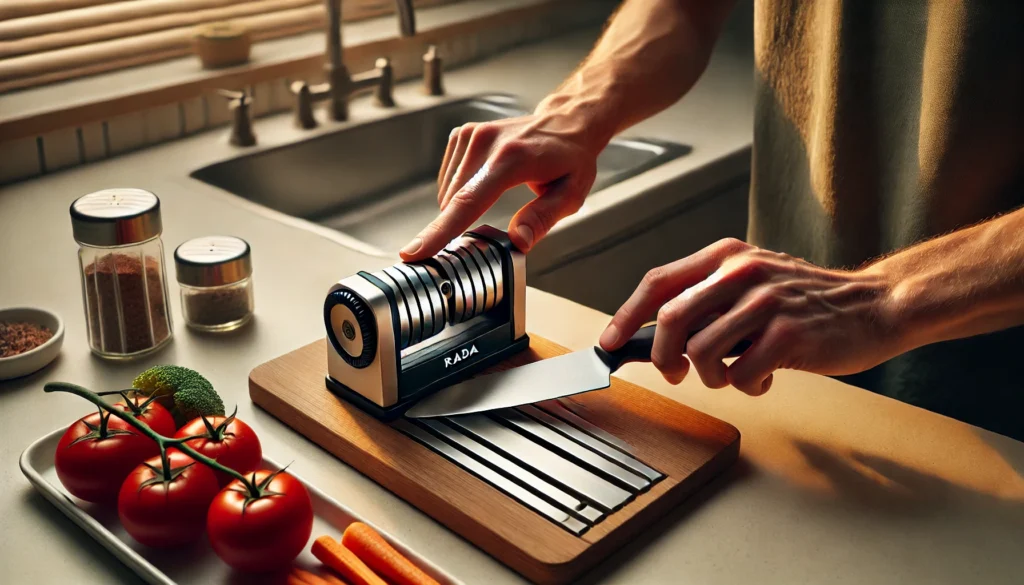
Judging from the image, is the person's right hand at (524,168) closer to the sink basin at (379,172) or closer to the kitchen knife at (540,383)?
the kitchen knife at (540,383)

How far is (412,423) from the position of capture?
961 millimetres

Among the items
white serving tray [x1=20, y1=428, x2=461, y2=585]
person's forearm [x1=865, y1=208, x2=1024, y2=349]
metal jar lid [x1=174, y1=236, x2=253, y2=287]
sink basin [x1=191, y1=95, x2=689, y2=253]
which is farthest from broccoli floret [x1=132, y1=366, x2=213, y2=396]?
sink basin [x1=191, y1=95, x2=689, y2=253]

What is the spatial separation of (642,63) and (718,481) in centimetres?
60

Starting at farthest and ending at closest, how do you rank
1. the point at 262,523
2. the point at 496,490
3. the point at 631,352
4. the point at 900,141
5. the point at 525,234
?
the point at 900,141
the point at 525,234
the point at 631,352
the point at 496,490
the point at 262,523

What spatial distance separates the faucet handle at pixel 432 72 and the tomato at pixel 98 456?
52.5 inches

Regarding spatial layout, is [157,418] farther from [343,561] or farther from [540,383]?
[540,383]

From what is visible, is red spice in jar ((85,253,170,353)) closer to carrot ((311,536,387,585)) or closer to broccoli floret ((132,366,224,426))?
broccoli floret ((132,366,224,426))

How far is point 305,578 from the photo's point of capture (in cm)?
79

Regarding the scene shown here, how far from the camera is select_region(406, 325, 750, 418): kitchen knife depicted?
37.9 inches

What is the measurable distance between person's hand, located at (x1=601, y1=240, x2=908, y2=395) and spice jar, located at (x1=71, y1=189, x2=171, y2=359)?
0.55m

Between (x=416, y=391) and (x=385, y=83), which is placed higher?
(x=385, y=83)

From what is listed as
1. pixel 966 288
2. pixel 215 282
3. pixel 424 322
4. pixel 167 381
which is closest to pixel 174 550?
pixel 167 381

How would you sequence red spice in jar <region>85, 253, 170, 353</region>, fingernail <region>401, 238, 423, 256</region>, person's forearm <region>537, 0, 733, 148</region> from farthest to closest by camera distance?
person's forearm <region>537, 0, 733, 148</region>
red spice in jar <region>85, 253, 170, 353</region>
fingernail <region>401, 238, 423, 256</region>

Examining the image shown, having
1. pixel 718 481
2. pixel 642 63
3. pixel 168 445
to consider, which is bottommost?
pixel 718 481
